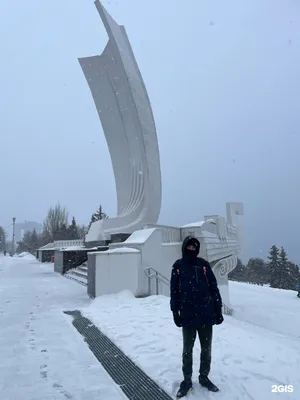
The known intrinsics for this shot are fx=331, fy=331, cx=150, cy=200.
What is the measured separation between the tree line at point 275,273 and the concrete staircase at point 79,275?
37.9m

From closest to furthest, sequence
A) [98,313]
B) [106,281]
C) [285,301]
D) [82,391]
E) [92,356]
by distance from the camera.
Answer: [82,391], [92,356], [98,313], [106,281], [285,301]

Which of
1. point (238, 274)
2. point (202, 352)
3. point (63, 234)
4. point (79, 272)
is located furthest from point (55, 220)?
point (202, 352)

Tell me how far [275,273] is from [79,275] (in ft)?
136

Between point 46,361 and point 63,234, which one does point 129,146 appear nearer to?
point 46,361

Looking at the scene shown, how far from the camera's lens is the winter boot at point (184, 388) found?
2.81 m

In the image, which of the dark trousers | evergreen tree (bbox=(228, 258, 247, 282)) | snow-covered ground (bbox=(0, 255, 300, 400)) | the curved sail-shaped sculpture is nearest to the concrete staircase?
the curved sail-shaped sculpture

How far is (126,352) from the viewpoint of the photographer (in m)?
3.99

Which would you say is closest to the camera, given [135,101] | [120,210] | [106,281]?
[106,281]

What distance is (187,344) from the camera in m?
3.03

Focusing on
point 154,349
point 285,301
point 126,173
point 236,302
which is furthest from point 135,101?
point 154,349

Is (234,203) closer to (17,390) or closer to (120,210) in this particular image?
(120,210)

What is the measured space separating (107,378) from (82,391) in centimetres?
33

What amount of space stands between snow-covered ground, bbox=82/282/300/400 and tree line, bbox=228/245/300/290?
144 feet

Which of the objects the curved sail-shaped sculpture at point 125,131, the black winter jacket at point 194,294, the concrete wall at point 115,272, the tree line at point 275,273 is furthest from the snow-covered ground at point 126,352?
the tree line at point 275,273
